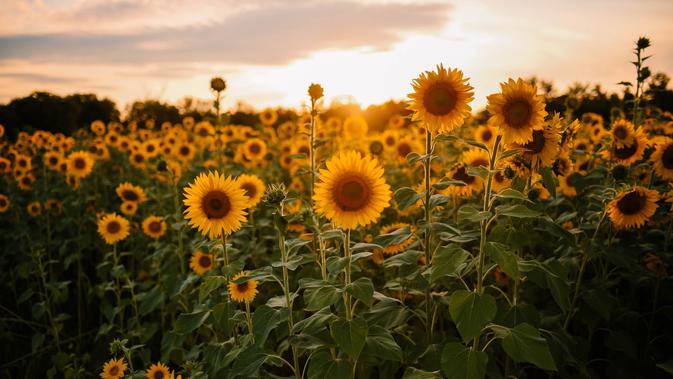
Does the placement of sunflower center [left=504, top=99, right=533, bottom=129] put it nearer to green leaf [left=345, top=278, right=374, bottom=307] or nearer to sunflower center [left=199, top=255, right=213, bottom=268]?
green leaf [left=345, top=278, right=374, bottom=307]

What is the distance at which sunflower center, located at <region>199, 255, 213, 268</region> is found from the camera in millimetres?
3536

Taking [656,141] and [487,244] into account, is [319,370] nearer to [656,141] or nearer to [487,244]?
[487,244]

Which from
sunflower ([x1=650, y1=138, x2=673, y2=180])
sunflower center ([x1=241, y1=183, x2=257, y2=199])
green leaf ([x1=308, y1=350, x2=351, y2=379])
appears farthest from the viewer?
sunflower center ([x1=241, y1=183, x2=257, y2=199])

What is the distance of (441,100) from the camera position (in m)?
2.33

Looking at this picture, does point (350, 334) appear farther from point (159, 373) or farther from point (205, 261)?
point (205, 261)

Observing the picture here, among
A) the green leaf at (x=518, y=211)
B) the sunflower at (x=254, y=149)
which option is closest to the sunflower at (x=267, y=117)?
the sunflower at (x=254, y=149)

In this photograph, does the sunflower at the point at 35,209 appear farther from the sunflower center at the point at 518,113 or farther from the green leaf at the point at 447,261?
the sunflower center at the point at 518,113

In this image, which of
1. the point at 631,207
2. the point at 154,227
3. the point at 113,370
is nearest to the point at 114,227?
the point at 154,227

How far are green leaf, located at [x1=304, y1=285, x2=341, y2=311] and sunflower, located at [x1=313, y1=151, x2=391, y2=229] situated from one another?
1.06 ft

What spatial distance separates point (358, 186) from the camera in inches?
86.4

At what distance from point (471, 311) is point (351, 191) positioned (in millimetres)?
750

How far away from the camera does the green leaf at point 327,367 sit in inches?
79.3

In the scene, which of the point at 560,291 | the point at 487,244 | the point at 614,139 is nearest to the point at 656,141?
the point at 614,139

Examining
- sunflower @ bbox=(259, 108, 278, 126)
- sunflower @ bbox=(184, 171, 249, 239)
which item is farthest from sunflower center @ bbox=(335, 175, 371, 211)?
sunflower @ bbox=(259, 108, 278, 126)
